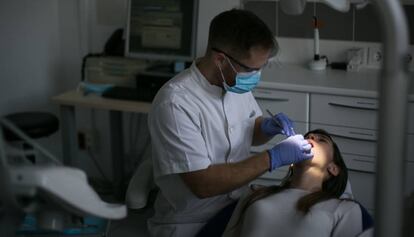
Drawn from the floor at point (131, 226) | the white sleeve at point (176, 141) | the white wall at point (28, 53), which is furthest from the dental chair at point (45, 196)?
the white wall at point (28, 53)

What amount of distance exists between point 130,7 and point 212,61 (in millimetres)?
1647

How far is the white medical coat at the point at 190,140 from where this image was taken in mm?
1928

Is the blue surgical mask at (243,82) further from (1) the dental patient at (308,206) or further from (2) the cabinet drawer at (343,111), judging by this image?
(2) the cabinet drawer at (343,111)

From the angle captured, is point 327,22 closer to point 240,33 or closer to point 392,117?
point 240,33

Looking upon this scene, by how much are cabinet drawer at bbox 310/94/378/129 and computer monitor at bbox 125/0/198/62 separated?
2.58ft

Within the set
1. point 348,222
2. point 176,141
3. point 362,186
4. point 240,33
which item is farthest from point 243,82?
point 362,186

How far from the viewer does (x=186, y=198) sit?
2047 millimetres

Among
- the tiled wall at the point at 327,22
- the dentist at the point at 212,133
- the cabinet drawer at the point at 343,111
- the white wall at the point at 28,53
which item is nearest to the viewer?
the dentist at the point at 212,133

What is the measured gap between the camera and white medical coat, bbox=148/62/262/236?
1.93 m

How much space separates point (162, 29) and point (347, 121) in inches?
46.1

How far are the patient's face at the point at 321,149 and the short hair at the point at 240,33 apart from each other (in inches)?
13.6

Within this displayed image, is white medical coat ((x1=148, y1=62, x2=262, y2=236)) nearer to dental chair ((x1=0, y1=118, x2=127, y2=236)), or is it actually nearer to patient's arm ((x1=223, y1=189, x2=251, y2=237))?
patient's arm ((x1=223, y1=189, x2=251, y2=237))

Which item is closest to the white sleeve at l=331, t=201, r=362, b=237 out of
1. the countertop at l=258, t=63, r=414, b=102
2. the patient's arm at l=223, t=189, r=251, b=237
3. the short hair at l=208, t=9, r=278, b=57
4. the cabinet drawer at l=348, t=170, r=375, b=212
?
the patient's arm at l=223, t=189, r=251, b=237

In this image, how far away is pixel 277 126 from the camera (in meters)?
2.17
